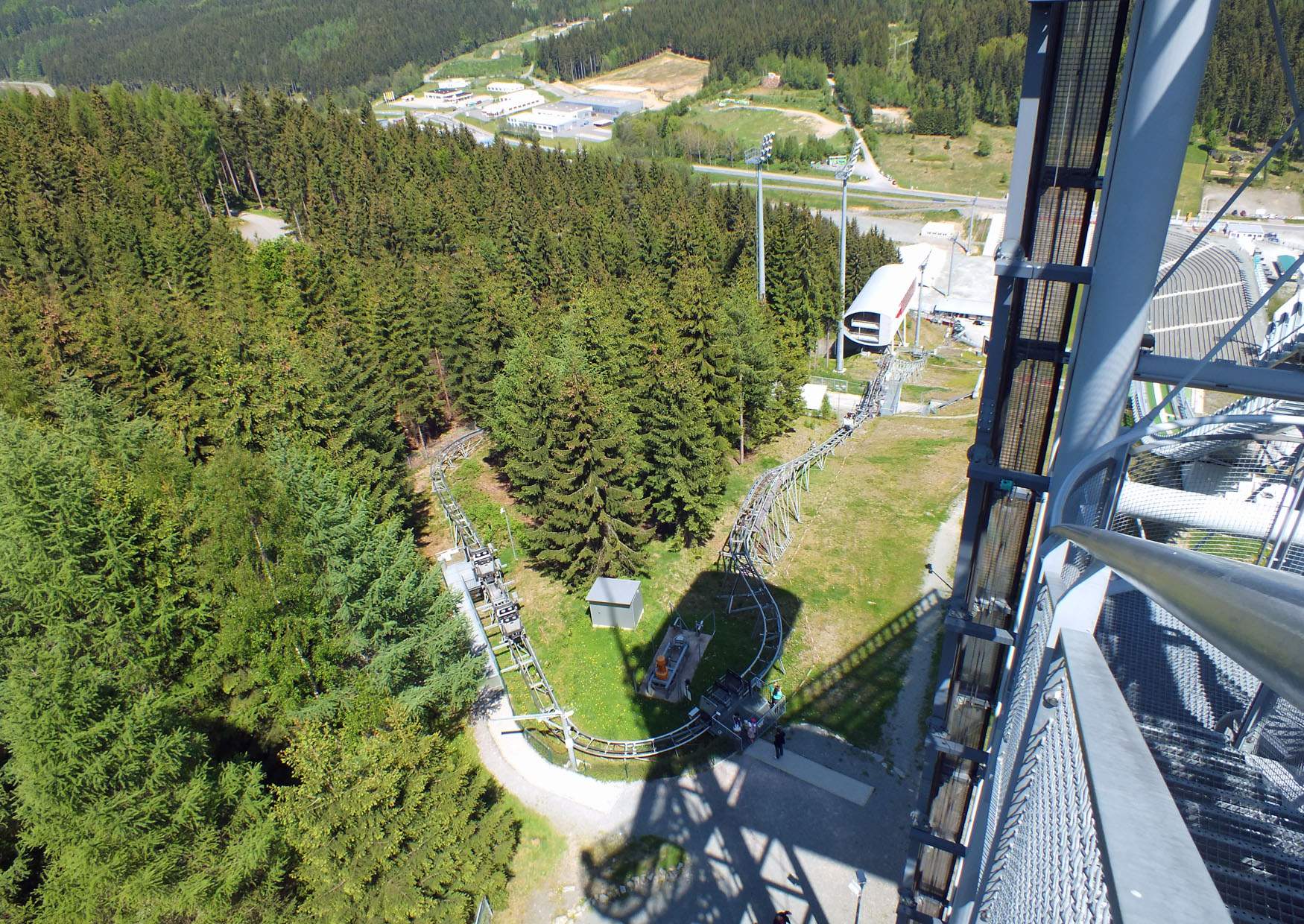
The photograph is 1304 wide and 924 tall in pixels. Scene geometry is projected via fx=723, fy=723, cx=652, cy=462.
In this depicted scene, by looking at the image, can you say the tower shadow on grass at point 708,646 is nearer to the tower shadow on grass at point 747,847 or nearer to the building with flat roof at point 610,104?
the tower shadow on grass at point 747,847

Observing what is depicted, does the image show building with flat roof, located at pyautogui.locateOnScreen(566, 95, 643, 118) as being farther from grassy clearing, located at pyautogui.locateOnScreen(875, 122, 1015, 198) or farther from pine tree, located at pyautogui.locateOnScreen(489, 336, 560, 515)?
pine tree, located at pyautogui.locateOnScreen(489, 336, 560, 515)

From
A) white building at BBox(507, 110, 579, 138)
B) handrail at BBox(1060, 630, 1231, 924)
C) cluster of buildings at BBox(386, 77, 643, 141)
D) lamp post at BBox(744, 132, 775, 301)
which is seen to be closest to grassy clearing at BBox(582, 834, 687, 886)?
handrail at BBox(1060, 630, 1231, 924)

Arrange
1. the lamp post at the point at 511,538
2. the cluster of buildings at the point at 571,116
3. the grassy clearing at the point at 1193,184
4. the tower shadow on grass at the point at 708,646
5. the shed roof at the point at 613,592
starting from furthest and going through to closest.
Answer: the cluster of buildings at the point at 571,116
the grassy clearing at the point at 1193,184
the lamp post at the point at 511,538
the shed roof at the point at 613,592
the tower shadow on grass at the point at 708,646

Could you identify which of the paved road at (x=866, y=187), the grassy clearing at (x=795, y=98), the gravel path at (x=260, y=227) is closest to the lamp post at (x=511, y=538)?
the gravel path at (x=260, y=227)

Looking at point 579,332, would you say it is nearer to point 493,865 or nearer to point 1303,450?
point 493,865

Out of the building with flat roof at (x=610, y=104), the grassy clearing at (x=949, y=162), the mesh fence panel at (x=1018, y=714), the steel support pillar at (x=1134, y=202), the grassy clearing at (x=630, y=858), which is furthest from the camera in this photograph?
the building with flat roof at (x=610, y=104)

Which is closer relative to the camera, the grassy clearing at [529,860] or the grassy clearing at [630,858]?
the grassy clearing at [529,860]

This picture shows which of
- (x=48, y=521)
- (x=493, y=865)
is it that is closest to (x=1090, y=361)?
(x=493, y=865)
